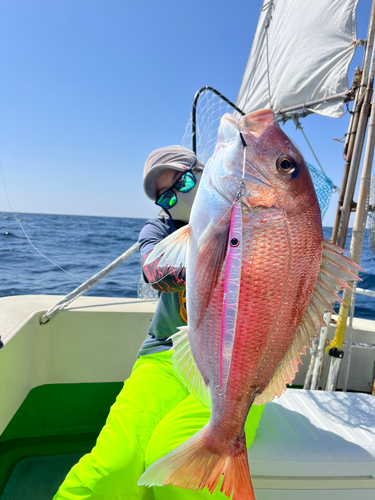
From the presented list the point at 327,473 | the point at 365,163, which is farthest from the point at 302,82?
the point at 327,473

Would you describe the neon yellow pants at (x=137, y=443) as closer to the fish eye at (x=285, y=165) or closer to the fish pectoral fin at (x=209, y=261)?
the fish pectoral fin at (x=209, y=261)

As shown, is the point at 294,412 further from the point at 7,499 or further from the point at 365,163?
the point at 7,499

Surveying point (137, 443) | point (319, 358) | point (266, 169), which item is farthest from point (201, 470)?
point (319, 358)

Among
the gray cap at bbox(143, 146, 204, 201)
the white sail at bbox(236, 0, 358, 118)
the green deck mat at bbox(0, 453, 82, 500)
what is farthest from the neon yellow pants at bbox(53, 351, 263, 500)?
the white sail at bbox(236, 0, 358, 118)

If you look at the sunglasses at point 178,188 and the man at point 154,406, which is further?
the sunglasses at point 178,188

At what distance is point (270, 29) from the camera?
4512mm

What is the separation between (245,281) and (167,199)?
0.87m

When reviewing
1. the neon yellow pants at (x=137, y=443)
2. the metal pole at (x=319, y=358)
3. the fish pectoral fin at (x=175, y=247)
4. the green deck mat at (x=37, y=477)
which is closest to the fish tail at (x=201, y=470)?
the neon yellow pants at (x=137, y=443)

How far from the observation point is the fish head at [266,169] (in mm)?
943

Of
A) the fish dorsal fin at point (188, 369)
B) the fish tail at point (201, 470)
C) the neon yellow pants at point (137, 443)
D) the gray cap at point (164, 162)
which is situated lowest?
the neon yellow pants at point (137, 443)

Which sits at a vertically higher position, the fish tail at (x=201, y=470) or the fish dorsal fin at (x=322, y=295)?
the fish dorsal fin at (x=322, y=295)

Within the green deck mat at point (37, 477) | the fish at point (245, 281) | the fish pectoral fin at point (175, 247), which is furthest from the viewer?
the green deck mat at point (37, 477)

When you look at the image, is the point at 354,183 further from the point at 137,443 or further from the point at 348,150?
the point at 137,443

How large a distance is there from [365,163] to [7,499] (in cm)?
363
